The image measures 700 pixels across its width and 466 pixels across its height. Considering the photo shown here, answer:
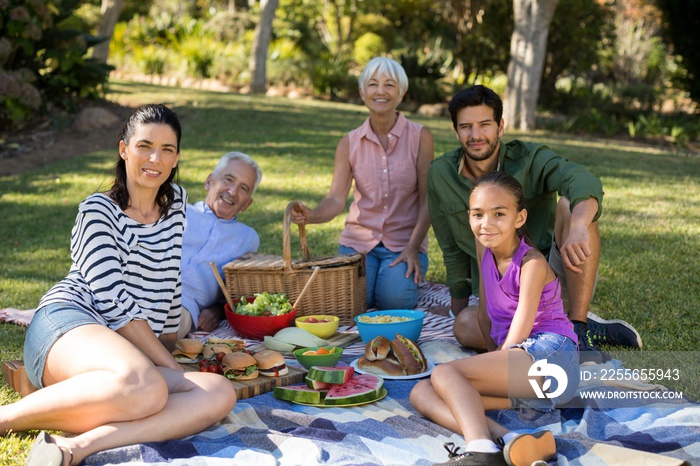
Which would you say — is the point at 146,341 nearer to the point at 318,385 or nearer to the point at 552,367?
the point at 318,385

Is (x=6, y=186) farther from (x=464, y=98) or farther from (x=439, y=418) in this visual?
(x=439, y=418)

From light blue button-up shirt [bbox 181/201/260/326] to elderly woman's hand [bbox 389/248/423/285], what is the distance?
1074mm

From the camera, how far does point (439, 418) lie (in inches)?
126

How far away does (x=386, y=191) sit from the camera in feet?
17.2

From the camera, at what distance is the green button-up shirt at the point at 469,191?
4258 mm

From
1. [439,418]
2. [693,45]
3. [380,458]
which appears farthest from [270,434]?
[693,45]

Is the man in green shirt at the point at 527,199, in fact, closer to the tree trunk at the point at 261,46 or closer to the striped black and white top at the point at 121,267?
the striped black and white top at the point at 121,267

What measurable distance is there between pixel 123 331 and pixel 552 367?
73.8 inches

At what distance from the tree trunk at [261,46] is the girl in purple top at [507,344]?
14605 mm

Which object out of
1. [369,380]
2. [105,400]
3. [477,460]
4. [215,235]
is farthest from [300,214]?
[477,460]

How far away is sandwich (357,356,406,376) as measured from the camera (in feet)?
12.5

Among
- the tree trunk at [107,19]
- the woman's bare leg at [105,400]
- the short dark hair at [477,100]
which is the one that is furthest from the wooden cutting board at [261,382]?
the tree trunk at [107,19]

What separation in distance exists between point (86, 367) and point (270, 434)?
0.77m

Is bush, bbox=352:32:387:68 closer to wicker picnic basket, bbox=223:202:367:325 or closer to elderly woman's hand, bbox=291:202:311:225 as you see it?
elderly woman's hand, bbox=291:202:311:225
